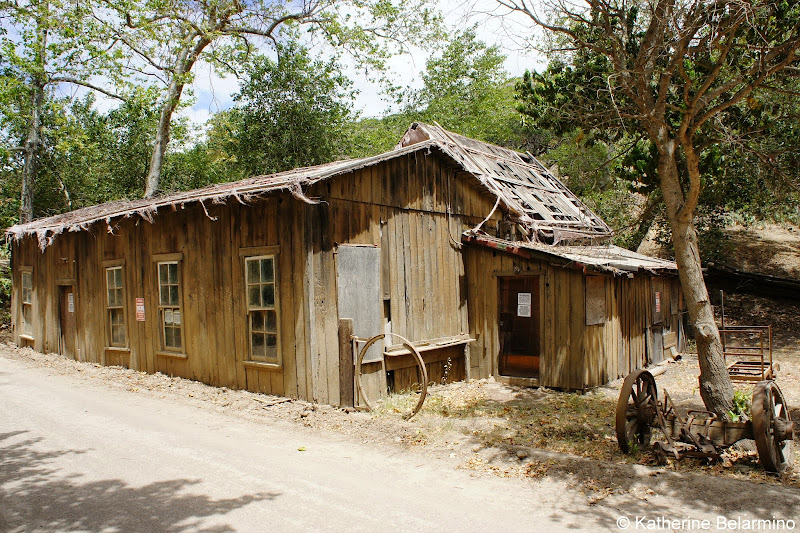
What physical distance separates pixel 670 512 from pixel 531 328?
10.2m

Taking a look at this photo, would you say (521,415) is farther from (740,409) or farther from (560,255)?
(560,255)

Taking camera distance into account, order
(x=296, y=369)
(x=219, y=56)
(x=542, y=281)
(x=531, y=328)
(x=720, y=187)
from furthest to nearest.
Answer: (x=219, y=56) → (x=720, y=187) → (x=531, y=328) → (x=542, y=281) → (x=296, y=369)

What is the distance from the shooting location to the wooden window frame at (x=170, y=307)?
36.1 feet

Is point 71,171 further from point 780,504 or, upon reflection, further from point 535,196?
point 780,504

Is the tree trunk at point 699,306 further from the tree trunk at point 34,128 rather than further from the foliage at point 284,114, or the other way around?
the tree trunk at point 34,128

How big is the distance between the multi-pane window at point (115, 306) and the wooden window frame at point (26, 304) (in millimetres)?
4681

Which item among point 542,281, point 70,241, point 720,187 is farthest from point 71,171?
point 720,187

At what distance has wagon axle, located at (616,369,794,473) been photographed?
5754 millimetres

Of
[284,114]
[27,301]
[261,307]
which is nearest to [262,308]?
[261,307]

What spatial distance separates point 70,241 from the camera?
14.0 m

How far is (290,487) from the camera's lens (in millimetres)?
5641

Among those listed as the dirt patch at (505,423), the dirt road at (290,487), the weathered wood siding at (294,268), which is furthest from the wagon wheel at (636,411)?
the weathered wood siding at (294,268)

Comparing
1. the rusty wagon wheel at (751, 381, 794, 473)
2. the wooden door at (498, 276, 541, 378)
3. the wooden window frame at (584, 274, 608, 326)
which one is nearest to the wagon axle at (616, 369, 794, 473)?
the rusty wagon wheel at (751, 381, 794, 473)

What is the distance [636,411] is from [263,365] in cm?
575
